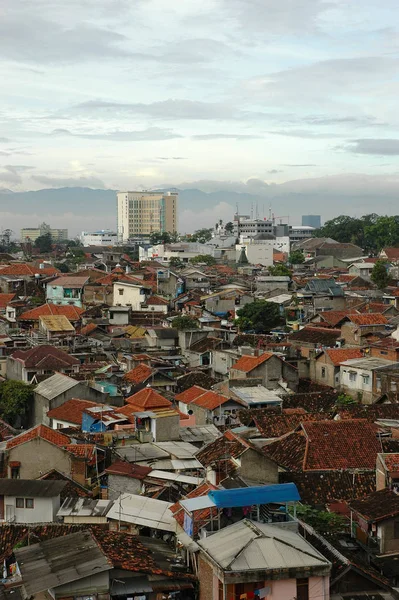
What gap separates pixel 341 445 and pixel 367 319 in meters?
16.7

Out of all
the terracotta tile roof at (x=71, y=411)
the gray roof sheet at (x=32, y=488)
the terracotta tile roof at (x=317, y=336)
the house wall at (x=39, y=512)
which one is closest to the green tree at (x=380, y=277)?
the terracotta tile roof at (x=317, y=336)

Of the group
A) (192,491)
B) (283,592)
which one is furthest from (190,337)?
(283,592)

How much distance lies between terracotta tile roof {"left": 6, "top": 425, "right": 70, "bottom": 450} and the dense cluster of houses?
65mm

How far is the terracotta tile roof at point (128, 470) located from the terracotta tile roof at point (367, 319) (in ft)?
60.1

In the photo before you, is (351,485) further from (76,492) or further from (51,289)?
(51,289)

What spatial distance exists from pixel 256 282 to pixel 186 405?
3159cm

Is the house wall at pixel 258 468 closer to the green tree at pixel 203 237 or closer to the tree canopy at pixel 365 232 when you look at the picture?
the tree canopy at pixel 365 232

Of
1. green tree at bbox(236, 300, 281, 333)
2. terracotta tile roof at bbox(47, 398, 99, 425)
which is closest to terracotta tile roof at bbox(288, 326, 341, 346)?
green tree at bbox(236, 300, 281, 333)

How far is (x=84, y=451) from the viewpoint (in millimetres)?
18953

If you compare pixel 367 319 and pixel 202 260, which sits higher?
pixel 202 260

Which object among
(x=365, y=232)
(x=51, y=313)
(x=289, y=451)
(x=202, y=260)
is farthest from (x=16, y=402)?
(x=365, y=232)

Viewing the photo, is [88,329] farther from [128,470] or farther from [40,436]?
[128,470]

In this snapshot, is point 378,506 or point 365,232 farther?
point 365,232

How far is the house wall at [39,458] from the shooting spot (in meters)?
18.6
